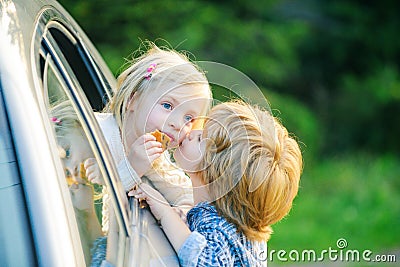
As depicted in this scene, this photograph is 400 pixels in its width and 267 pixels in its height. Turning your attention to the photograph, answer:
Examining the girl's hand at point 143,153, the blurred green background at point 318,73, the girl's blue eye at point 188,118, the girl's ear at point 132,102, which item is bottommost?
the girl's hand at point 143,153

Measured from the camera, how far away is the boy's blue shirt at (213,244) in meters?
2.39

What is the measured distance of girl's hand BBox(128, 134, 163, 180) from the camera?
234 centimetres

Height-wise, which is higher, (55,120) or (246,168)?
(246,168)

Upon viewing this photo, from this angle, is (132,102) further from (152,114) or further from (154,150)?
(154,150)

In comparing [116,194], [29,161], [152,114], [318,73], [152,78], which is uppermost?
[318,73]

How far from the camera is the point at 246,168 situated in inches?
96.8

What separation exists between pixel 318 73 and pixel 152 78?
9920 mm

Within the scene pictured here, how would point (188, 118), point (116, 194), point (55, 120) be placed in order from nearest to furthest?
1. point (55, 120)
2. point (116, 194)
3. point (188, 118)

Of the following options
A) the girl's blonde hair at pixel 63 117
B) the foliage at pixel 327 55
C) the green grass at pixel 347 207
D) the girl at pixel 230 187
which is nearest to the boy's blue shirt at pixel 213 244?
the girl at pixel 230 187

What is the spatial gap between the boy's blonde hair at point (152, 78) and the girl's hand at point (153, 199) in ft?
0.60

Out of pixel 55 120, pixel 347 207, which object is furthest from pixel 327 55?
pixel 55 120

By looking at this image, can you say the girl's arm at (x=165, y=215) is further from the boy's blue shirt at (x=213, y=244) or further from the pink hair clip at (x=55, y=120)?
the pink hair clip at (x=55, y=120)

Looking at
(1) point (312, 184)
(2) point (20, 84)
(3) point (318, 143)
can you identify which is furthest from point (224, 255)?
(3) point (318, 143)

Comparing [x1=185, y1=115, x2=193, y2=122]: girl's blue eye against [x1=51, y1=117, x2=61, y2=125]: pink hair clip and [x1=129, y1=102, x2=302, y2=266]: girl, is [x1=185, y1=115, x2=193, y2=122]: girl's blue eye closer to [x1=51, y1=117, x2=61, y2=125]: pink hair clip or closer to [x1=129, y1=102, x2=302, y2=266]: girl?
[x1=129, y1=102, x2=302, y2=266]: girl
